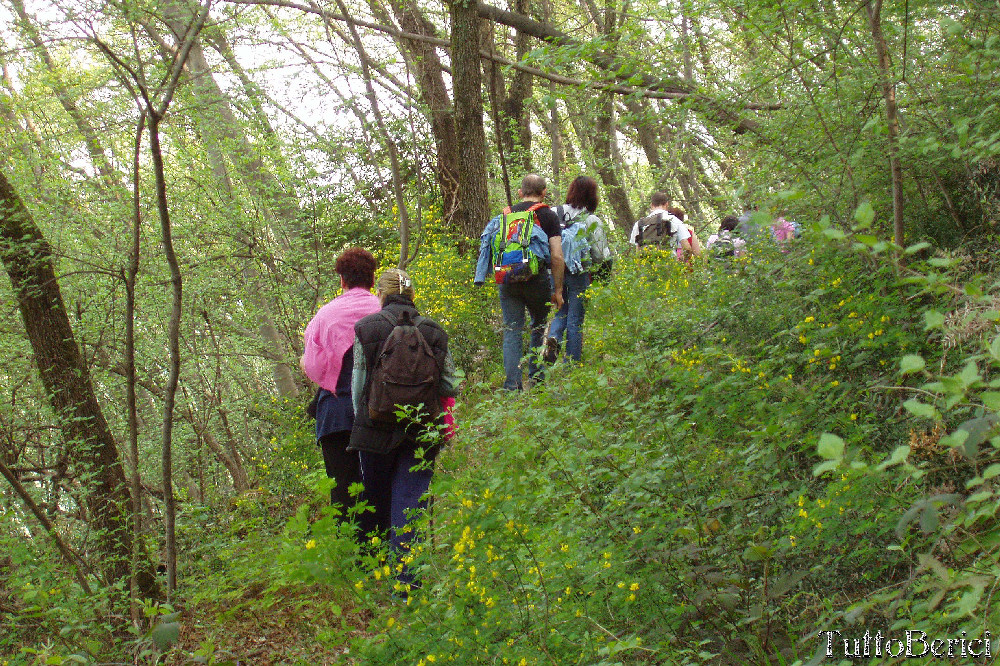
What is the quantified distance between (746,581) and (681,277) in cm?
468

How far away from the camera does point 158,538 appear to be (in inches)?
267

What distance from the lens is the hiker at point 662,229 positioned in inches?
348

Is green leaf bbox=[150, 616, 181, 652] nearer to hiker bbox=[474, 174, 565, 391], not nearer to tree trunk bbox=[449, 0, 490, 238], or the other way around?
hiker bbox=[474, 174, 565, 391]

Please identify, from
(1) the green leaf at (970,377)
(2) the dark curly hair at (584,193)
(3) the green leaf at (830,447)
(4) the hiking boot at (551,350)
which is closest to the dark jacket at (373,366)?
(4) the hiking boot at (551,350)

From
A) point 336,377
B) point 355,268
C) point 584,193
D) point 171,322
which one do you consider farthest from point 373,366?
point 584,193

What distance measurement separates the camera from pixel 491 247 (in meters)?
6.66

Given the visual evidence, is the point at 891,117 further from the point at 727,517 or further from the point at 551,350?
the point at 551,350

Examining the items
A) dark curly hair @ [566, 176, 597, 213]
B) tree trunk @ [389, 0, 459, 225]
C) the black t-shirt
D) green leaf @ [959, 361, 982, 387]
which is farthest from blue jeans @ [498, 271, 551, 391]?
green leaf @ [959, 361, 982, 387]

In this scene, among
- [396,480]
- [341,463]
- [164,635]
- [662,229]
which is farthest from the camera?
[662,229]

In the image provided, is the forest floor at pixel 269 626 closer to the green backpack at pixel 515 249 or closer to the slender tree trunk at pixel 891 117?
the green backpack at pixel 515 249

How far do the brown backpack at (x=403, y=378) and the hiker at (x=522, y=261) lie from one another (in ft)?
7.09

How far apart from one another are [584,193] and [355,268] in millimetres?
2611

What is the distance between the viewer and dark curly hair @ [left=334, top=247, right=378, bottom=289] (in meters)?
4.90

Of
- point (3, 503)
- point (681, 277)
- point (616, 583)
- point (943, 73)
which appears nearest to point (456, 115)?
point (681, 277)
